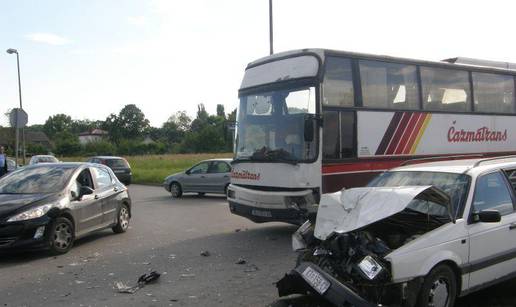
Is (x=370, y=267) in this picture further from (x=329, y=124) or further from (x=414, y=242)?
(x=329, y=124)

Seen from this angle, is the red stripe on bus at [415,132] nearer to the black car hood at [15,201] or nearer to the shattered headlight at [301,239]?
the shattered headlight at [301,239]

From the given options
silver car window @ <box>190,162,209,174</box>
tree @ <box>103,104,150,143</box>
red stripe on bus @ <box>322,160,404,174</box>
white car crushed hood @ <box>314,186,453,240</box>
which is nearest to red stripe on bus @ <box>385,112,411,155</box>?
red stripe on bus @ <box>322,160,404,174</box>

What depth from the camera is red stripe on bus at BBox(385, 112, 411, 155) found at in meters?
11.0

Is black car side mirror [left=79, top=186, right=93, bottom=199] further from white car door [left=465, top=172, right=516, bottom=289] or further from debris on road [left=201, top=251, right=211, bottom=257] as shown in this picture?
white car door [left=465, top=172, right=516, bottom=289]

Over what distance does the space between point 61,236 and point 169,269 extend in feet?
7.74

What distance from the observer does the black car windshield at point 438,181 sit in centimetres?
579

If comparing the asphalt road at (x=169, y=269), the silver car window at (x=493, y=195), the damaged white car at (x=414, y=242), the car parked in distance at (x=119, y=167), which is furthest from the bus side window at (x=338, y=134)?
the car parked in distance at (x=119, y=167)

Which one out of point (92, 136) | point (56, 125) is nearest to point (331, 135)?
point (92, 136)

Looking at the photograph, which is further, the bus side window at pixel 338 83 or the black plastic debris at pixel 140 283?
the bus side window at pixel 338 83

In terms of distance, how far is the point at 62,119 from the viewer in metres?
144

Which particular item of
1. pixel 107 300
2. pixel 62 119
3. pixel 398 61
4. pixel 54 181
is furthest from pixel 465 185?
pixel 62 119

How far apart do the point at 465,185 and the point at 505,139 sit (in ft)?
27.6

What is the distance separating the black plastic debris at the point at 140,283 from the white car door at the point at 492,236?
154 inches

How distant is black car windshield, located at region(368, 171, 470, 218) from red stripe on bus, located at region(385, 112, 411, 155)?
3911 millimetres
